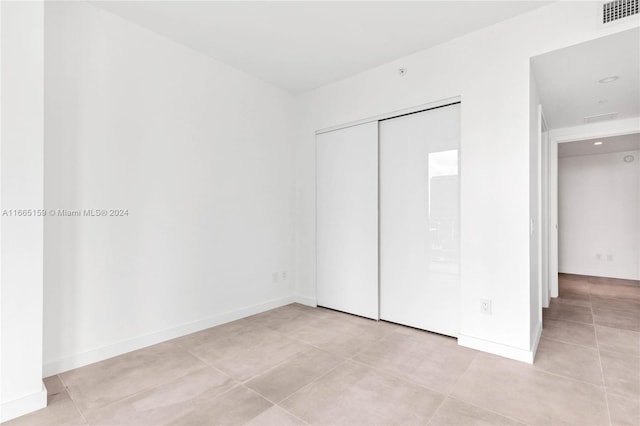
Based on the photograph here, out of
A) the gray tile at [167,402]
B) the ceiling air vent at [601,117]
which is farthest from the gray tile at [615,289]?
the gray tile at [167,402]

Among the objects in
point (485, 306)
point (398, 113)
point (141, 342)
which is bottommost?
point (141, 342)

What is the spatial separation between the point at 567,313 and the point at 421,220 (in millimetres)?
2159

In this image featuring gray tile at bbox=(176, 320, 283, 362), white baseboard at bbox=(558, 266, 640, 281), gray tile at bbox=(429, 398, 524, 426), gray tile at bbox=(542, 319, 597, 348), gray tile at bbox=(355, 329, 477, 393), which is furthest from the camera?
white baseboard at bbox=(558, 266, 640, 281)

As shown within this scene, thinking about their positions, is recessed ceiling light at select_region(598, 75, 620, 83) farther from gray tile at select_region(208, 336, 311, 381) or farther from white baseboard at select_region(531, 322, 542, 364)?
gray tile at select_region(208, 336, 311, 381)

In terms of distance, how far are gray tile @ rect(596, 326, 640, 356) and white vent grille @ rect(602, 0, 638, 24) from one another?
2.48 m

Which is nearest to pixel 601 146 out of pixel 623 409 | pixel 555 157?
pixel 555 157

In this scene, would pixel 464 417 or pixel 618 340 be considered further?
pixel 618 340

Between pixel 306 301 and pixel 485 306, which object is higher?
pixel 485 306

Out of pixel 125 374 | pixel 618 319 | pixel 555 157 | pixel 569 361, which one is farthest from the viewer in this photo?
pixel 555 157

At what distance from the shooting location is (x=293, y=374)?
223cm

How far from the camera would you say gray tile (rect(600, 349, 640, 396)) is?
80.6 inches

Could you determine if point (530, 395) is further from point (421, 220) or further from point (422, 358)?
point (421, 220)

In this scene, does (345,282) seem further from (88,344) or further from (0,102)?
(0,102)

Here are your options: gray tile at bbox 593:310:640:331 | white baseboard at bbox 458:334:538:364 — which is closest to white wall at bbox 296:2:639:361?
white baseboard at bbox 458:334:538:364
